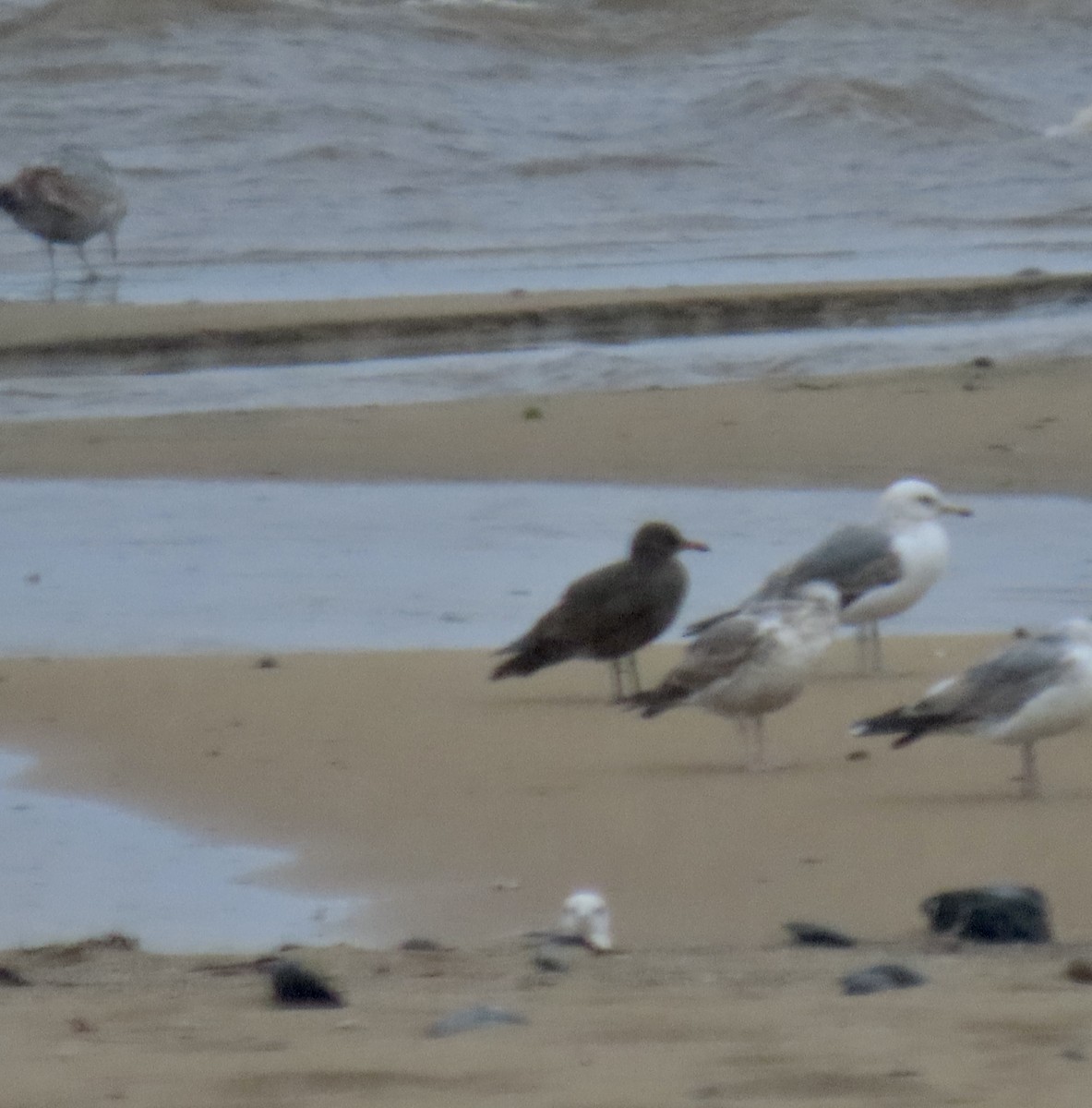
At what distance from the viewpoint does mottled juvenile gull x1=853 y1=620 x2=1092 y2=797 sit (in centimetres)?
648

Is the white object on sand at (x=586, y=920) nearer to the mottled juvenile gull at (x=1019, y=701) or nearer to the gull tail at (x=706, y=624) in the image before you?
the mottled juvenile gull at (x=1019, y=701)

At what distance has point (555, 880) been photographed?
5.99 meters

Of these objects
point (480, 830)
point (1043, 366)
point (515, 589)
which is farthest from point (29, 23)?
point (480, 830)

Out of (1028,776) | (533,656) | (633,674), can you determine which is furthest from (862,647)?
(1028,776)

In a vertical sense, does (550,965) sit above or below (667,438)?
below

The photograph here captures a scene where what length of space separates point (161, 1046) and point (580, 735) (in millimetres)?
3277

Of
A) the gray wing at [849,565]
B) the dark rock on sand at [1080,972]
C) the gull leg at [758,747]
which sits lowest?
the dark rock on sand at [1080,972]

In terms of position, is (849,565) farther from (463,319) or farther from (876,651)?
(463,319)

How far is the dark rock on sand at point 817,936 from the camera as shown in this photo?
5281 millimetres

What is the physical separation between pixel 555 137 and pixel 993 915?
29329mm

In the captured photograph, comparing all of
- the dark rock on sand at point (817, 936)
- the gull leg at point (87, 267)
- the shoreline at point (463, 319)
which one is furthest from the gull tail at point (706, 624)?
the gull leg at point (87, 267)

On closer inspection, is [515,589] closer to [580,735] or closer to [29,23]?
[580,735]

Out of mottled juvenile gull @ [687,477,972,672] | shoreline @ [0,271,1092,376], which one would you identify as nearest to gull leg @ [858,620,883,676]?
mottled juvenile gull @ [687,477,972,672]

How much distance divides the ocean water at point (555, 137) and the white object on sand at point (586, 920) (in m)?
14.0
